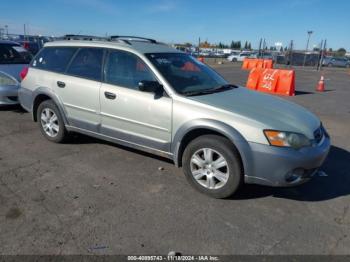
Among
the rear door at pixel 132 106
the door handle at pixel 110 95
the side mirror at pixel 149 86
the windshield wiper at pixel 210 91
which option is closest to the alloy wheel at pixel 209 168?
the rear door at pixel 132 106

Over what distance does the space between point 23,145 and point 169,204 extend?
10.1 feet

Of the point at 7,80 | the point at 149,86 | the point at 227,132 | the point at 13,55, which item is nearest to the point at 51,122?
the point at 149,86

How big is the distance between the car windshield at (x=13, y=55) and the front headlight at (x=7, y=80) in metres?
0.86

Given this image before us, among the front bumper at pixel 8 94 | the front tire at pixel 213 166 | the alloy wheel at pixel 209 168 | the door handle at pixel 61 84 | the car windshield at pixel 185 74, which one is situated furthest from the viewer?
the front bumper at pixel 8 94

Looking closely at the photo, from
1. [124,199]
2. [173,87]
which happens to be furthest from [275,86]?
[124,199]

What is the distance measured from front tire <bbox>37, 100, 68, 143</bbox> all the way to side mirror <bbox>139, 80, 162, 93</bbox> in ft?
6.23

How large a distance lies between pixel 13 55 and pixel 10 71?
1194mm

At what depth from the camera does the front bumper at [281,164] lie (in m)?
3.35

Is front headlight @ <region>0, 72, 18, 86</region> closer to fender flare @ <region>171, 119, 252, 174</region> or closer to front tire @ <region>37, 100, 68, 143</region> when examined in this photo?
front tire @ <region>37, 100, 68, 143</region>

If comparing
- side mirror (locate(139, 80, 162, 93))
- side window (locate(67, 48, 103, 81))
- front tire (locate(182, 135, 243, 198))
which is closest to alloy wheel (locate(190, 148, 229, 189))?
front tire (locate(182, 135, 243, 198))

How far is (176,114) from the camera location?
12.7 feet

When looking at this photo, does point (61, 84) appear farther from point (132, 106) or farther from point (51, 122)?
point (132, 106)

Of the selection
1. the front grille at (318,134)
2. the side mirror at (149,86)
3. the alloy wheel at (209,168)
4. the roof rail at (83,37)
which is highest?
the roof rail at (83,37)

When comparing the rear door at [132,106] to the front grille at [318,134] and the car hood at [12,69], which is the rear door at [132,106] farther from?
the car hood at [12,69]
